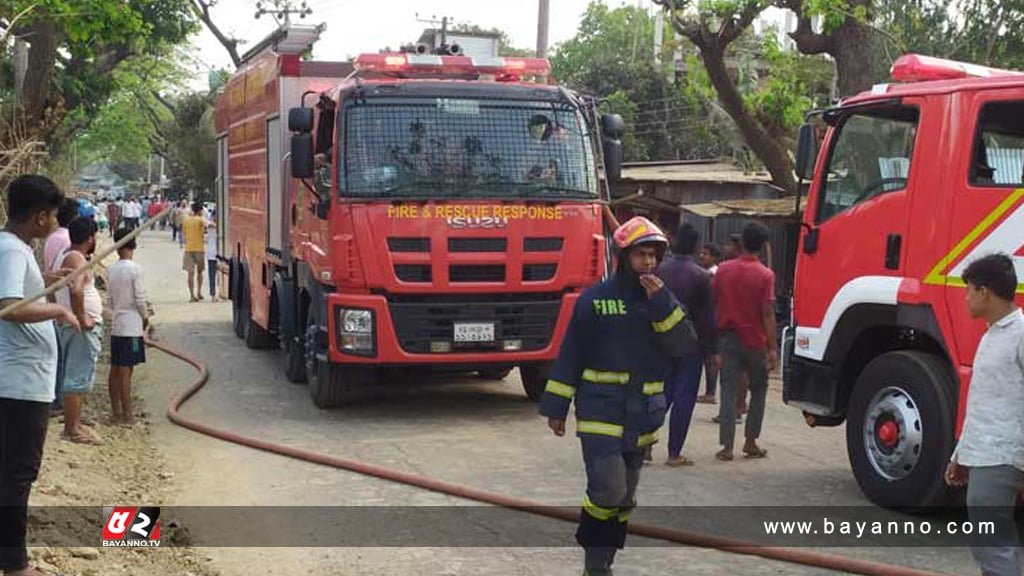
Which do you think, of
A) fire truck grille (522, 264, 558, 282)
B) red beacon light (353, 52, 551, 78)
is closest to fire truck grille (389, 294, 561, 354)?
fire truck grille (522, 264, 558, 282)

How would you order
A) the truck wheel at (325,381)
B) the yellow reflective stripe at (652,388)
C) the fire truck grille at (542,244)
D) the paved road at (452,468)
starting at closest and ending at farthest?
the yellow reflective stripe at (652,388), the paved road at (452,468), the fire truck grille at (542,244), the truck wheel at (325,381)

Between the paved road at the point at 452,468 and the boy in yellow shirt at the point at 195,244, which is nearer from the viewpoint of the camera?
the paved road at the point at 452,468

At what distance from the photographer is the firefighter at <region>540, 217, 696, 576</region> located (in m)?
5.18

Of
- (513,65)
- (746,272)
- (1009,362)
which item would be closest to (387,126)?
(513,65)

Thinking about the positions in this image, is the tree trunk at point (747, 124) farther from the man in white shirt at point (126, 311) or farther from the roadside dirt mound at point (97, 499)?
the roadside dirt mound at point (97, 499)

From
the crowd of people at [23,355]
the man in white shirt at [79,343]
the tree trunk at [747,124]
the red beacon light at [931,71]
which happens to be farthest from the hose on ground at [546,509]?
the tree trunk at [747,124]

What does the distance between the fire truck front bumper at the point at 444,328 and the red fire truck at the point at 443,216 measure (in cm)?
1

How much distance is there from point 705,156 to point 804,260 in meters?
33.5

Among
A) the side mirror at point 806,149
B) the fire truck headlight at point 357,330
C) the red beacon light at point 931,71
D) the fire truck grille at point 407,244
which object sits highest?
the red beacon light at point 931,71

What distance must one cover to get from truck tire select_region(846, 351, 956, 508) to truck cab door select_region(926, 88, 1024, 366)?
310 mm

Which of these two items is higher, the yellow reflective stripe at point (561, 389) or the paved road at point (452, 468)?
the yellow reflective stripe at point (561, 389)

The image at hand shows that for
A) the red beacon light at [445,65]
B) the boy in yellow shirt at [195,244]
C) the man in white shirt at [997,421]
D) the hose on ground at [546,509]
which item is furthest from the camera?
the boy in yellow shirt at [195,244]

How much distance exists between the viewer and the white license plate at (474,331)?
942 cm

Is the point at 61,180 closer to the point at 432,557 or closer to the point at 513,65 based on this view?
the point at 513,65
